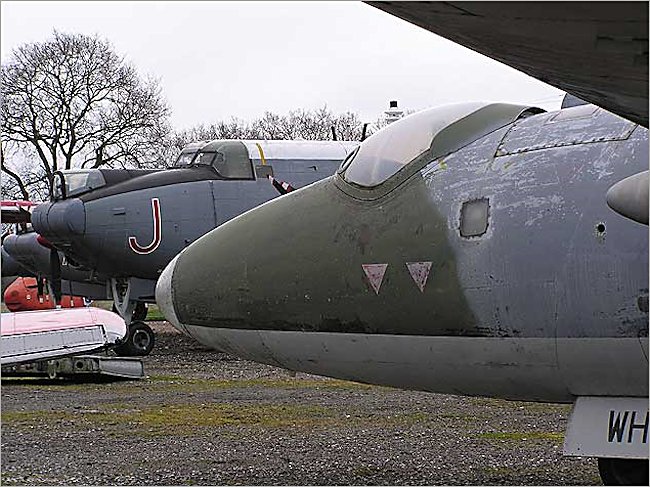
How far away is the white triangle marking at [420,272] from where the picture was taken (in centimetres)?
507

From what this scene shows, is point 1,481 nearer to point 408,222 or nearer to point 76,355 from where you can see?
point 408,222

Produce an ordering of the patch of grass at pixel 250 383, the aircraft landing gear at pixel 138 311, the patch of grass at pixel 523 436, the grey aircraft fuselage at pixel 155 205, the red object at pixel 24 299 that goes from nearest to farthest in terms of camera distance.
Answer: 1. the patch of grass at pixel 523 436
2. the patch of grass at pixel 250 383
3. the grey aircraft fuselage at pixel 155 205
4. the aircraft landing gear at pixel 138 311
5. the red object at pixel 24 299

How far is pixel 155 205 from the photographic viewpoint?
1547 centimetres

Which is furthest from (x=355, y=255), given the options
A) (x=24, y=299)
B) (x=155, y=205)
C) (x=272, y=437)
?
(x=24, y=299)

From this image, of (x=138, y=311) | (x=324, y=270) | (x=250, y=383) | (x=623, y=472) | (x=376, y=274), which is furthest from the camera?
(x=138, y=311)

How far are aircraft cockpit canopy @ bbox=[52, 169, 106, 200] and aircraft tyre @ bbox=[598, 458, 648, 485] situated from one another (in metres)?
11.3

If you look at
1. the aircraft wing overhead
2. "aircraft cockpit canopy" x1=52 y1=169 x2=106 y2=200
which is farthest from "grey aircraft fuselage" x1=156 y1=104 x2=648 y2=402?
"aircraft cockpit canopy" x1=52 y1=169 x2=106 y2=200

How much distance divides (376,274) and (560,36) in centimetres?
292

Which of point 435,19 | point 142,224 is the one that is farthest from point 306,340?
point 142,224

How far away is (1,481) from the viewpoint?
265 inches

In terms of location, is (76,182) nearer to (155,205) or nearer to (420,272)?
(155,205)

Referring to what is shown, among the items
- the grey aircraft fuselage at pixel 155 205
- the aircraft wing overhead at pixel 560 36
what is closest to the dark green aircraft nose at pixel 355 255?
the aircraft wing overhead at pixel 560 36

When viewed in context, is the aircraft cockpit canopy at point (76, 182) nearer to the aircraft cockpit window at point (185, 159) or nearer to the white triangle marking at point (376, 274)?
the aircraft cockpit window at point (185, 159)

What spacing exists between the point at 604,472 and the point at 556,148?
1.81 m
